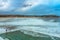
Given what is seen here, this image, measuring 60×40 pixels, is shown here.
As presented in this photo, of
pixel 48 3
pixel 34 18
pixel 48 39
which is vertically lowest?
pixel 48 39

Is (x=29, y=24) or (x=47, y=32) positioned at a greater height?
(x=29, y=24)

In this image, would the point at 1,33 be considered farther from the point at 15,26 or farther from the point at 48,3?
the point at 48,3

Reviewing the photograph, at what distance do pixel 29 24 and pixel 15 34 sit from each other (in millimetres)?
214

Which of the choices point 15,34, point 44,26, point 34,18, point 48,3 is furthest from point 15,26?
point 48,3

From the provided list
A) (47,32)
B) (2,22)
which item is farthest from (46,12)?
(2,22)

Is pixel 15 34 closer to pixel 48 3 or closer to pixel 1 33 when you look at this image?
pixel 1 33

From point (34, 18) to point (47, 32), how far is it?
0.24 meters

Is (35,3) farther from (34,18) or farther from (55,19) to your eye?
(55,19)

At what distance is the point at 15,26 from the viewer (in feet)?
5.51

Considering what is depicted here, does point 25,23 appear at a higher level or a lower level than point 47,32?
higher

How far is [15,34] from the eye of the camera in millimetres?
1639

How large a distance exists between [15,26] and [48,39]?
17.4 inches

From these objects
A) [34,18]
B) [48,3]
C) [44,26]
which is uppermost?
[48,3]

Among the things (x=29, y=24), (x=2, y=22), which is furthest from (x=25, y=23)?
(x=2, y=22)
